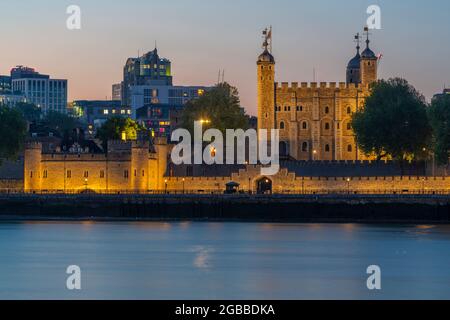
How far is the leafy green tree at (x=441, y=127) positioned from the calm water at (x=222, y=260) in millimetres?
13399

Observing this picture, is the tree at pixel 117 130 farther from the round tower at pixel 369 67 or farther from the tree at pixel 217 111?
the round tower at pixel 369 67

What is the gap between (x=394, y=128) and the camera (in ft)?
381

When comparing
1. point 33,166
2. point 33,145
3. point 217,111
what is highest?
point 217,111

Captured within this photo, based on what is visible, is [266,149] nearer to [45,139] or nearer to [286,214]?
[45,139]

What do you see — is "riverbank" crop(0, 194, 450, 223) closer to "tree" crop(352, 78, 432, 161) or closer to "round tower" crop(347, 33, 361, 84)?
"tree" crop(352, 78, 432, 161)

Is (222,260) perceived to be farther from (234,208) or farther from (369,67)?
(369,67)

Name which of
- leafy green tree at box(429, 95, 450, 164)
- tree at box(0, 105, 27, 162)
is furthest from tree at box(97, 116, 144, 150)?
leafy green tree at box(429, 95, 450, 164)

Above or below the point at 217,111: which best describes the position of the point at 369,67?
above

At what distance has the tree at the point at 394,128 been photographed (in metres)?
116

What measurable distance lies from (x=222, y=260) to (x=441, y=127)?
37171 mm

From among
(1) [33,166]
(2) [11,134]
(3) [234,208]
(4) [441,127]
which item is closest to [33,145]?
(1) [33,166]

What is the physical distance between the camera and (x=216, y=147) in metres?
121

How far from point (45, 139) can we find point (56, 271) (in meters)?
53.6

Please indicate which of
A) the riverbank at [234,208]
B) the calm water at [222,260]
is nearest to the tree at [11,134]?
the riverbank at [234,208]
